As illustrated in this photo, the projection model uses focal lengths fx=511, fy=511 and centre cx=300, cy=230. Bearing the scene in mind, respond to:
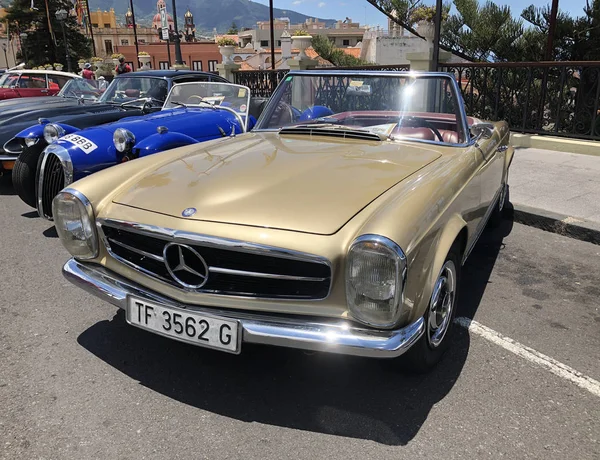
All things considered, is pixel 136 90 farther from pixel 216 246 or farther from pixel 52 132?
pixel 216 246

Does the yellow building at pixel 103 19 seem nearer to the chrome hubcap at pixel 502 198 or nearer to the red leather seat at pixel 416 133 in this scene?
the chrome hubcap at pixel 502 198

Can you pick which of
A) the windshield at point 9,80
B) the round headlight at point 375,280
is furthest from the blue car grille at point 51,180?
the windshield at point 9,80

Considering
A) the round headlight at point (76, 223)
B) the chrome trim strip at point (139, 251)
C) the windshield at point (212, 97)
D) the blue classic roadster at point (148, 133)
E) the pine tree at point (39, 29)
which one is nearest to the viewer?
the chrome trim strip at point (139, 251)

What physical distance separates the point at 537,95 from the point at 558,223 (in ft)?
17.8

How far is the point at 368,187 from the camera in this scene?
2480mm

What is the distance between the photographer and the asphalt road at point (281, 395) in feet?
6.93

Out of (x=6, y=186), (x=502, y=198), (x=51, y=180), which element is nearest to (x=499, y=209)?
(x=502, y=198)

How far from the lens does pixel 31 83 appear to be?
10.9 m

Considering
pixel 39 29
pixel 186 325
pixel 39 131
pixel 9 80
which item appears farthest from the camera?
pixel 39 29

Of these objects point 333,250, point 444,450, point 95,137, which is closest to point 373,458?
point 444,450

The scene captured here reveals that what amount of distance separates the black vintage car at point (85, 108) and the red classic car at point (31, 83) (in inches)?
125

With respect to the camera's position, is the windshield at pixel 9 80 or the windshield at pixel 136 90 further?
the windshield at pixel 9 80

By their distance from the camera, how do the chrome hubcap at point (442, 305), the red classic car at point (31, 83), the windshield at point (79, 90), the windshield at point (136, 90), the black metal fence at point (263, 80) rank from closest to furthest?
the chrome hubcap at point (442, 305)
the windshield at point (136, 90)
the windshield at point (79, 90)
the red classic car at point (31, 83)
the black metal fence at point (263, 80)

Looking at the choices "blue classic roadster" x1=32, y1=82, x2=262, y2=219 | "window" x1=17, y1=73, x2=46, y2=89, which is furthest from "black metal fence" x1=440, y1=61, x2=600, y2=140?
"window" x1=17, y1=73, x2=46, y2=89
